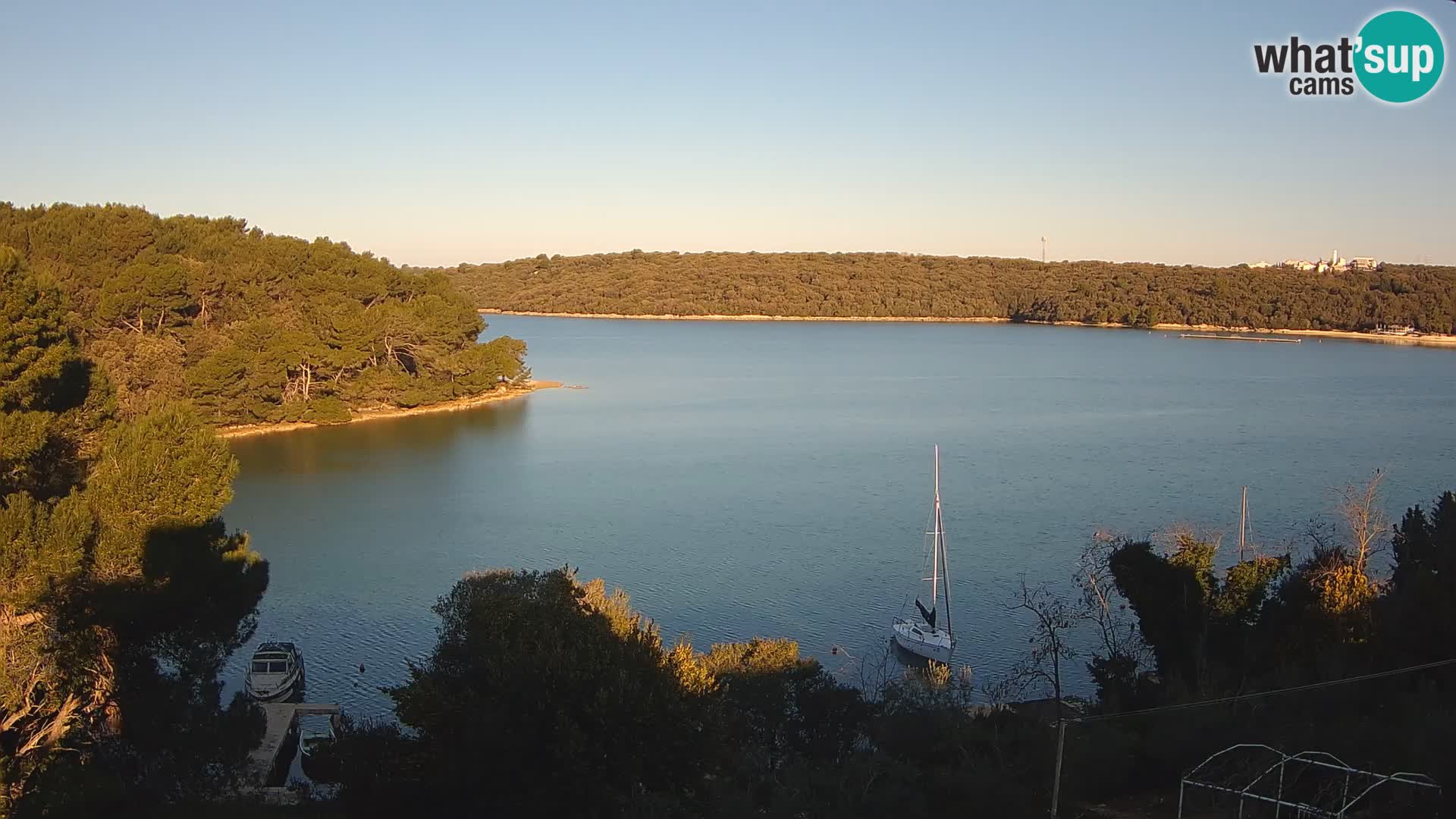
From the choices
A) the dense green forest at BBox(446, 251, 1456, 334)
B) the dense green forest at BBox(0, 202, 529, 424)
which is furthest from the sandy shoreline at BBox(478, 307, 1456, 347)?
the dense green forest at BBox(0, 202, 529, 424)

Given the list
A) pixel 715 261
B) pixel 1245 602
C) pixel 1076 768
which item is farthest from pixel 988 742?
pixel 715 261

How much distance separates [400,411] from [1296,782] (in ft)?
106

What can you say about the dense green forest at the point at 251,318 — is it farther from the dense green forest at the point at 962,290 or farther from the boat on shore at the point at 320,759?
the dense green forest at the point at 962,290

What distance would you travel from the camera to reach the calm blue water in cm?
Result: 1567

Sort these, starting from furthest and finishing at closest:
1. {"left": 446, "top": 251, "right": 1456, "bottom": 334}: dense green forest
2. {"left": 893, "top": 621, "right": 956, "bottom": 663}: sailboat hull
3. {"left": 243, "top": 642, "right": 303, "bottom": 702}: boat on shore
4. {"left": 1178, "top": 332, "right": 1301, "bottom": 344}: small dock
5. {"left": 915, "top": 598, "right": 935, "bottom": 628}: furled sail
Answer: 1. {"left": 446, "top": 251, "right": 1456, "bottom": 334}: dense green forest
2. {"left": 1178, "top": 332, "right": 1301, "bottom": 344}: small dock
3. {"left": 915, "top": 598, "right": 935, "bottom": 628}: furled sail
4. {"left": 893, "top": 621, "right": 956, "bottom": 663}: sailboat hull
5. {"left": 243, "top": 642, "right": 303, "bottom": 702}: boat on shore

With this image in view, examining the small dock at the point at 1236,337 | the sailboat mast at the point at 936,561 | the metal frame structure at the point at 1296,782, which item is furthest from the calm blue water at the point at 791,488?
the small dock at the point at 1236,337

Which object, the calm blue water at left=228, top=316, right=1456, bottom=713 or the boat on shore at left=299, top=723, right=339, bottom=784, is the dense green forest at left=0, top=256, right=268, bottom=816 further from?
the calm blue water at left=228, top=316, right=1456, bottom=713

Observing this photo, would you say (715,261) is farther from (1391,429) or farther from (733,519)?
(733,519)

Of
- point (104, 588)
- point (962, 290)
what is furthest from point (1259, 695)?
point (962, 290)

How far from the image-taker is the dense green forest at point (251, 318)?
29.5 meters

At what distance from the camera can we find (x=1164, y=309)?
281 ft

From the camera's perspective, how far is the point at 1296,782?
610cm

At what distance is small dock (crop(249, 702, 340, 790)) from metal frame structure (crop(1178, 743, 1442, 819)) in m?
6.44

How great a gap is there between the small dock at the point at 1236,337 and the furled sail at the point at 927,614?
213ft
